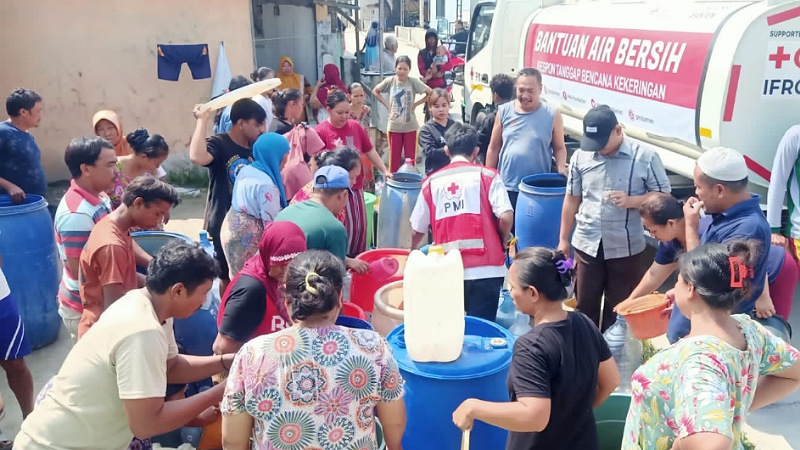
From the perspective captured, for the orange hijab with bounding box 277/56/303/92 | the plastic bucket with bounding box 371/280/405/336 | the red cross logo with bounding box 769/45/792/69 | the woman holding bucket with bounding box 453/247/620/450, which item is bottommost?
the plastic bucket with bounding box 371/280/405/336

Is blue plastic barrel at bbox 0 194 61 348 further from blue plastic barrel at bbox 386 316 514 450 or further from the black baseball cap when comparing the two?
the black baseball cap

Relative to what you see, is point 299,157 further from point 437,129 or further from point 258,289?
point 258,289

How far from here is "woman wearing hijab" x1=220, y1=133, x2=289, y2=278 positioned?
3824 mm

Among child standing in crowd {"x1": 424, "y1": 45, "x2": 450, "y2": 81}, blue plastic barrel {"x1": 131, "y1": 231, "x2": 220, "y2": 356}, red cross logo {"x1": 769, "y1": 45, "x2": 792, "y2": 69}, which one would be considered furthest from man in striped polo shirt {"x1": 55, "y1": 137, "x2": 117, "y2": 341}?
child standing in crowd {"x1": 424, "y1": 45, "x2": 450, "y2": 81}

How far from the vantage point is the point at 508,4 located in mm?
9477

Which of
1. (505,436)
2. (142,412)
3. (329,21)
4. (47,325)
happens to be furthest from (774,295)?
(329,21)

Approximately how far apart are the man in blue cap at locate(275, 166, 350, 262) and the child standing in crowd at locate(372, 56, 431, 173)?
4730mm

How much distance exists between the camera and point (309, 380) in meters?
1.89

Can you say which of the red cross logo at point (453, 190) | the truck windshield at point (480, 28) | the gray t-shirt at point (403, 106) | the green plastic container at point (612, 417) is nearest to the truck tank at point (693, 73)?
the gray t-shirt at point (403, 106)

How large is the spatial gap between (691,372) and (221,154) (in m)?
3.35

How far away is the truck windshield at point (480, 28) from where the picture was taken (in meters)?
10.1

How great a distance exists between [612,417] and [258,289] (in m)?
1.63

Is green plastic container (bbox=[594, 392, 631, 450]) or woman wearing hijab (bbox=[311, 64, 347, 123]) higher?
woman wearing hijab (bbox=[311, 64, 347, 123])

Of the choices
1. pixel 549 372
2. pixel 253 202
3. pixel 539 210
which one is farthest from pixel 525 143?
pixel 549 372
